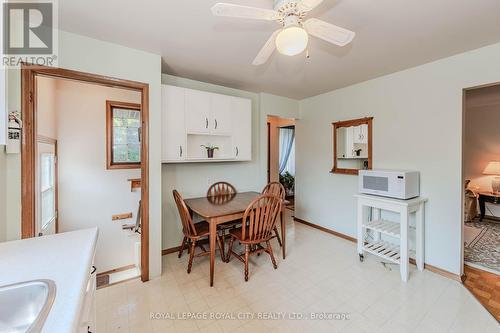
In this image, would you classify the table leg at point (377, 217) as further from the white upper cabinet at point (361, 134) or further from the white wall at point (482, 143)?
the white wall at point (482, 143)

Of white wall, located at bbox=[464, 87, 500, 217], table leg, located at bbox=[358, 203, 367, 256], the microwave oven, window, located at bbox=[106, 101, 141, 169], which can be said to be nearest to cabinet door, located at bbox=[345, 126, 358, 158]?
the microwave oven

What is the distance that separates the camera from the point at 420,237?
2.40m

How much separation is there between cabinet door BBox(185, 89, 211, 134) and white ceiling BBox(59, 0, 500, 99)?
0.31 m

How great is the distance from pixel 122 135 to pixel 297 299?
303cm

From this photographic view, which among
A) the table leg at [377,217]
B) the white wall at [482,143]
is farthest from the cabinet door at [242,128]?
the white wall at [482,143]

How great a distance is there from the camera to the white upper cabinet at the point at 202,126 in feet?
8.32

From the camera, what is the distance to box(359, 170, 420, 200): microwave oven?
231 cm

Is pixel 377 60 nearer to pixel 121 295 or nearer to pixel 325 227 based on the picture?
pixel 325 227

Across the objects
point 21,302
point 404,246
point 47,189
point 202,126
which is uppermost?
point 202,126

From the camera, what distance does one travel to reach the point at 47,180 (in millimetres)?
2568

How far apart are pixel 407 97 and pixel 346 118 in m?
0.82

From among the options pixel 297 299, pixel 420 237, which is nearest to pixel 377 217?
pixel 420 237

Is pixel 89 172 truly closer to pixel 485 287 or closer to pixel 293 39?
pixel 293 39

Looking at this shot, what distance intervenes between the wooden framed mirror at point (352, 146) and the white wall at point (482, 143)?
2756 millimetres
